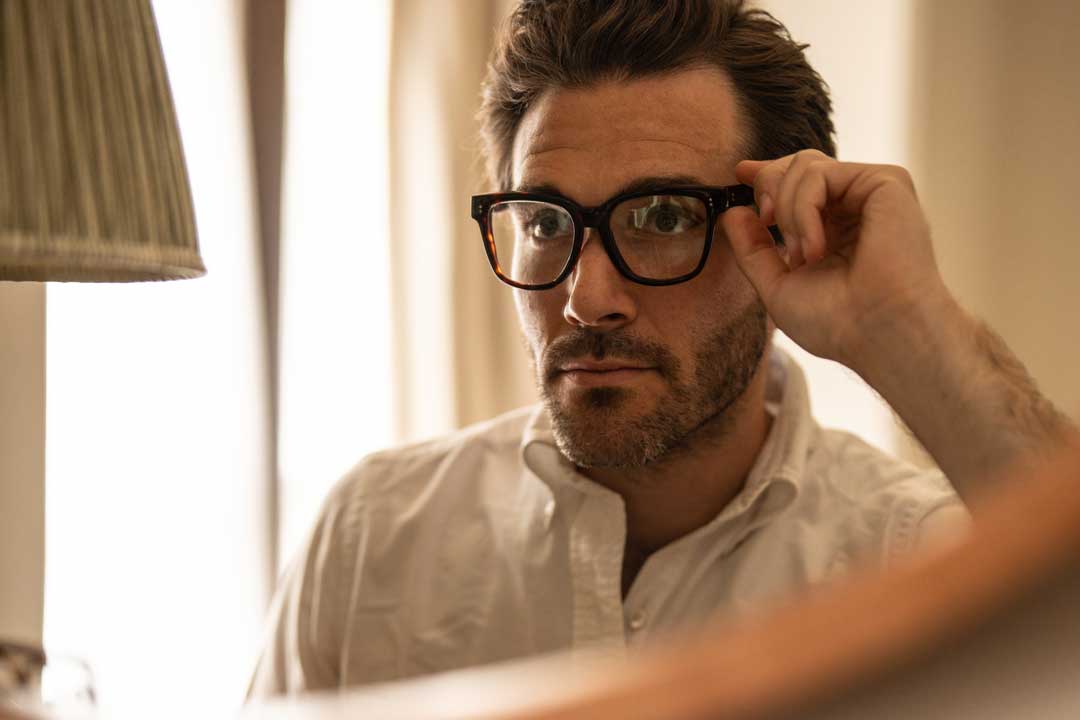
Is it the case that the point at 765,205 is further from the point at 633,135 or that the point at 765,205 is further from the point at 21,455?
the point at 21,455

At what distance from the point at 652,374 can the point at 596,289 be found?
0.38ft

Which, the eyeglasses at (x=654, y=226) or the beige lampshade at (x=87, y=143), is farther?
the eyeglasses at (x=654, y=226)

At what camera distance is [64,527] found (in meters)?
1.06

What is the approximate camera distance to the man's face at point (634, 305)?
87 centimetres

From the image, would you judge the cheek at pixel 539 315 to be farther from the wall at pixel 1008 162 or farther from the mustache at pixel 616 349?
the wall at pixel 1008 162

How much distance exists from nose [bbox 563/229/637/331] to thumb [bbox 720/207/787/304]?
0.38 ft

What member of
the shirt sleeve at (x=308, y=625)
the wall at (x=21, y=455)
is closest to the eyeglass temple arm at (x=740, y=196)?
the shirt sleeve at (x=308, y=625)

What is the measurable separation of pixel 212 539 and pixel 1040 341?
58.7 inches

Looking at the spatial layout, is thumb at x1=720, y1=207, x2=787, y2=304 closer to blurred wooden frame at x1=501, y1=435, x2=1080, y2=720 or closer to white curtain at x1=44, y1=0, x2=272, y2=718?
blurred wooden frame at x1=501, y1=435, x2=1080, y2=720

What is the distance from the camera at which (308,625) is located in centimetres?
108

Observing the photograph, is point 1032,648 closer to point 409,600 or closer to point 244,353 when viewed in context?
point 409,600

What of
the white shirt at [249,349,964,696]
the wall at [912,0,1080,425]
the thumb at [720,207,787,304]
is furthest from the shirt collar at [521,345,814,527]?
the wall at [912,0,1080,425]

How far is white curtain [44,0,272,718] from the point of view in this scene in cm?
109

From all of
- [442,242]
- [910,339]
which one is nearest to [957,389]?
[910,339]
